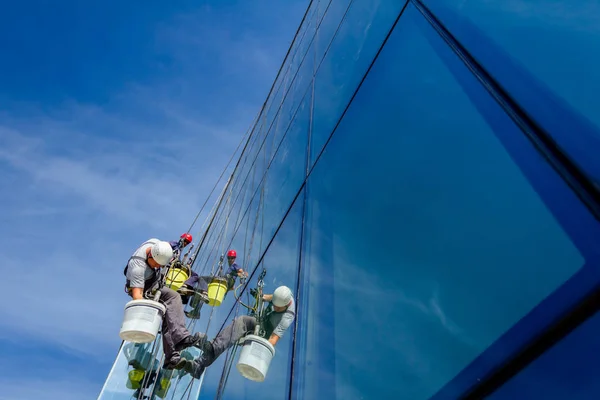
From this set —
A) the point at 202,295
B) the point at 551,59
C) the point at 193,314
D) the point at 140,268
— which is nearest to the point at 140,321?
the point at 140,268

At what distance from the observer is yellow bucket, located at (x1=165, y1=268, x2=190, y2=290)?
6.64 m

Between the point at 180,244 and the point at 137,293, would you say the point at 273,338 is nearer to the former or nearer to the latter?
the point at 137,293

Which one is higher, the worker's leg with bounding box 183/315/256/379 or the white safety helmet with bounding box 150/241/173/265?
the white safety helmet with bounding box 150/241/173/265

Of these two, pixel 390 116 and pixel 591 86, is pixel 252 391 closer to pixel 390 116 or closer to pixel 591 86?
pixel 390 116

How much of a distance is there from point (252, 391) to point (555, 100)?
3.68 meters

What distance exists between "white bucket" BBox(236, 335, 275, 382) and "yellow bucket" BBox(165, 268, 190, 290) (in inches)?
119

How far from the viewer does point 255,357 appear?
374 centimetres

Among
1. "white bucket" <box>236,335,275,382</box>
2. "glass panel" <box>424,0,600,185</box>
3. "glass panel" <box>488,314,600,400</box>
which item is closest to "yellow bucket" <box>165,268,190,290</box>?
"white bucket" <box>236,335,275,382</box>

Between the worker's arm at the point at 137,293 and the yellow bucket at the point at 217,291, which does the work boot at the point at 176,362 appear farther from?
the yellow bucket at the point at 217,291

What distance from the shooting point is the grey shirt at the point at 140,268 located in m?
4.82

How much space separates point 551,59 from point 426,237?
974 millimetres

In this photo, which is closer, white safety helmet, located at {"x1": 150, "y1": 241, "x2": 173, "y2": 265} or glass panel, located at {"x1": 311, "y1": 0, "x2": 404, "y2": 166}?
glass panel, located at {"x1": 311, "y1": 0, "x2": 404, "y2": 166}

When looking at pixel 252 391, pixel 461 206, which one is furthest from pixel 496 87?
pixel 252 391

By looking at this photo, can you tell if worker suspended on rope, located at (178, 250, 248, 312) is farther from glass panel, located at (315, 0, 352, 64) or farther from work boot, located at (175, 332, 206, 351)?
glass panel, located at (315, 0, 352, 64)
